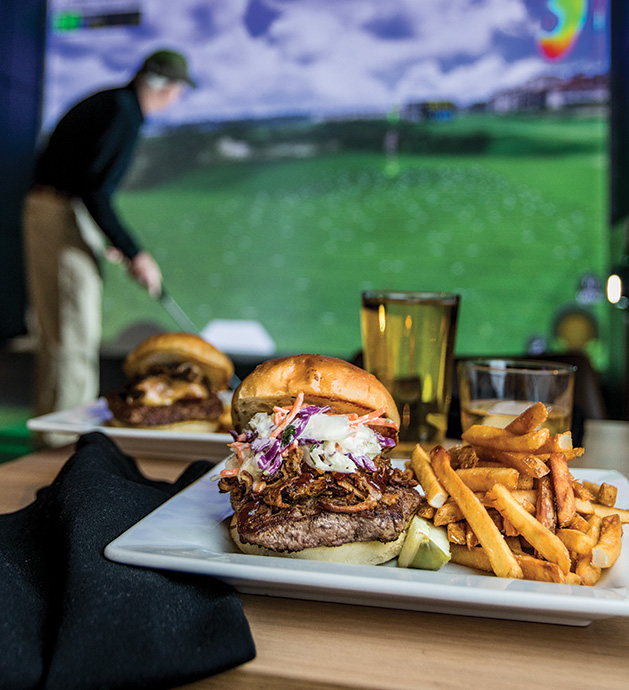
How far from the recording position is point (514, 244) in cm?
630

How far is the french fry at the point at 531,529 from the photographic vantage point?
0.81 metres

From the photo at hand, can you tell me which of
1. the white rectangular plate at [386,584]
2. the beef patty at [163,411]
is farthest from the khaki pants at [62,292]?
the white rectangular plate at [386,584]

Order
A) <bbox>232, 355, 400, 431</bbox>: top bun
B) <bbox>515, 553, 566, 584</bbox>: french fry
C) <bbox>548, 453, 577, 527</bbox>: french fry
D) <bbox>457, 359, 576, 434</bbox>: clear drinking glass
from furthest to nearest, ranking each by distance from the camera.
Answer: <bbox>457, 359, 576, 434</bbox>: clear drinking glass < <bbox>232, 355, 400, 431</bbox>: top bun < <bbox>548, 453, 577, 527</bbox>: french fry < <bbox>515, 553, 566, 584</bbox>: french fry

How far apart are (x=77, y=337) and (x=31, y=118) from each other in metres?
4.03

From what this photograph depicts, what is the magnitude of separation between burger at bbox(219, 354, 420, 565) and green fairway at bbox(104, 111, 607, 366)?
17.6 feet

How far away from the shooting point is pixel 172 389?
1.75 m

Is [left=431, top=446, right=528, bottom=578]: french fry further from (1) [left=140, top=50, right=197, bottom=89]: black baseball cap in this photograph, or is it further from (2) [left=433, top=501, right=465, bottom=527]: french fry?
(1) [left=140, top=50, right=197, bottom=89]: black baseball cap

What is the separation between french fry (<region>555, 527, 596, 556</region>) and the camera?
82cm

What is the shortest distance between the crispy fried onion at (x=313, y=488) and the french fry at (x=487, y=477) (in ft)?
0.38

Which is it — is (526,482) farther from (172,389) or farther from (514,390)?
(172,389)

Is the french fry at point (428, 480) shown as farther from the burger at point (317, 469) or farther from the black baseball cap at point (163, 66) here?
the black baseball cap at point (163, 66)

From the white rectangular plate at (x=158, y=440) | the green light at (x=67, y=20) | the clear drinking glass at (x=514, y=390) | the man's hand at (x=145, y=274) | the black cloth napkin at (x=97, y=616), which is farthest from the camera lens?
the green light at (x=67, y=20)

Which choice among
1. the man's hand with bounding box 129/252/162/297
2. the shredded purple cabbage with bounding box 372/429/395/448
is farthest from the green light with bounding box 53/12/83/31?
the shredded purple cabbage with bounding box 372/429/395/448

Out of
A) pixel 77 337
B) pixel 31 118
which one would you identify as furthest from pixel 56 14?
pixel 77 337
